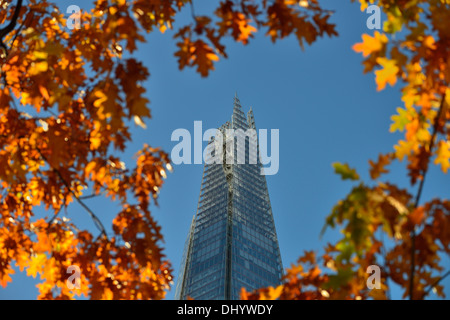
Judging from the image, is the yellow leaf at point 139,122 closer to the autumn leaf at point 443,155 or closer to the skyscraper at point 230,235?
the autumn leaf at point 443,155

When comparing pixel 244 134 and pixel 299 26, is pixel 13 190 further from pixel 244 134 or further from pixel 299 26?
pixel 244 134

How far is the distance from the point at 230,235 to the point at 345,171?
6802cm

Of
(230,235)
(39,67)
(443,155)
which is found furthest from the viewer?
(230,235)

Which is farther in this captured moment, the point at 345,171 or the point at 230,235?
the point at 230,235

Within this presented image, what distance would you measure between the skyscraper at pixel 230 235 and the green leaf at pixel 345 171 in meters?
59.5

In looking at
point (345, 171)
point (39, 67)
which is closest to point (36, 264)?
point (39, 67)

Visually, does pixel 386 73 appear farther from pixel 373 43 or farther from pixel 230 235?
pixel 230 235

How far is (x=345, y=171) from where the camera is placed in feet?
13.2

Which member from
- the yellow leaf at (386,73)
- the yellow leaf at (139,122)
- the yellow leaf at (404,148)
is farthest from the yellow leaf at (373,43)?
the yellow leaf at (139,122)

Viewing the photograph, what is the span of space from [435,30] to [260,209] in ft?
251

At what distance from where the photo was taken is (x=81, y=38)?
7.06 m

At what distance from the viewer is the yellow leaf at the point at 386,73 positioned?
15.0 feet

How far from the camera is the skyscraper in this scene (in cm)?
6694
